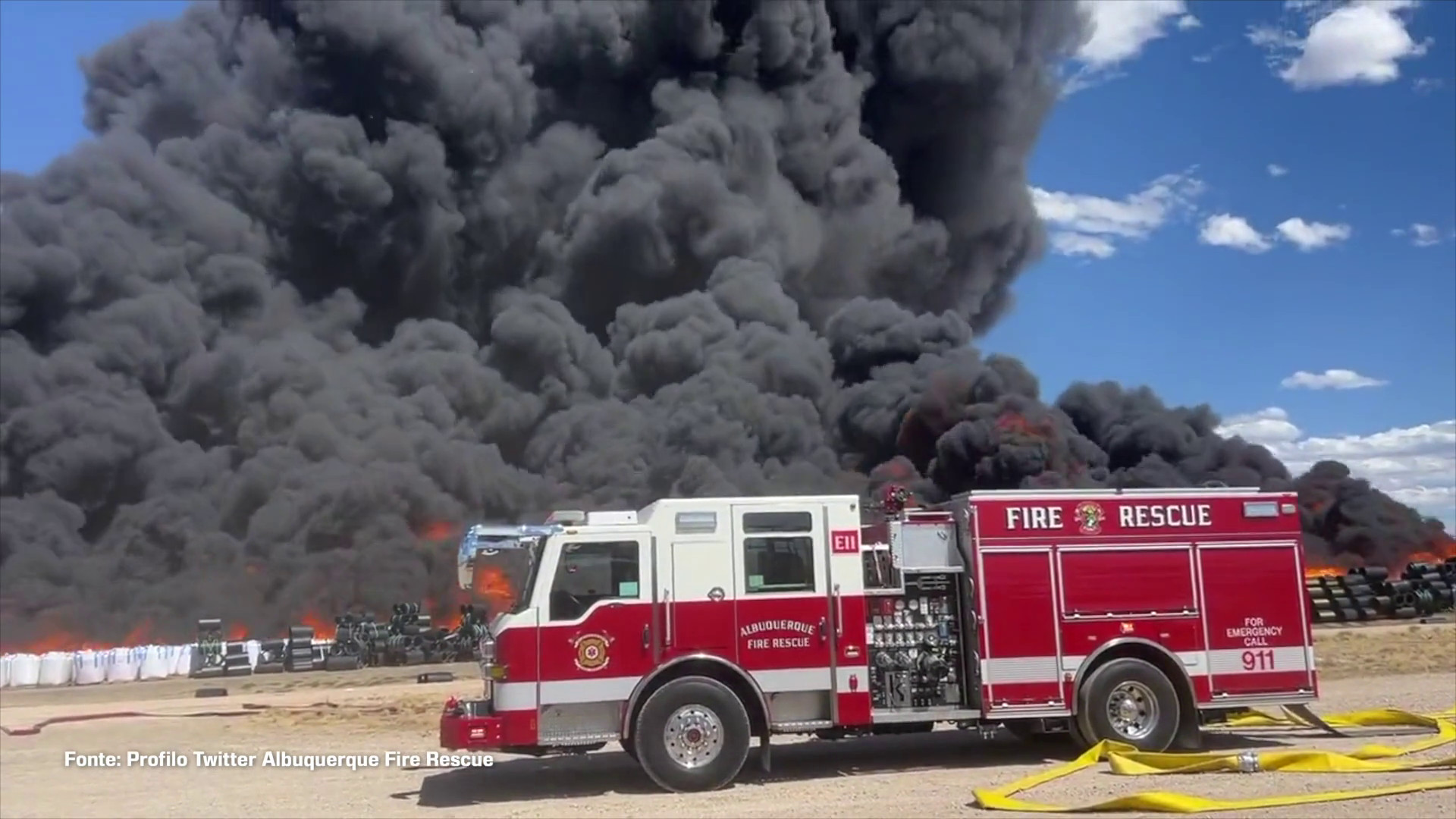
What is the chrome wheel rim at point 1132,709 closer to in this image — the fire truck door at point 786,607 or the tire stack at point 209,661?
the fire truck door at point 786,607

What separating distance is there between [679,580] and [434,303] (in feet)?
168

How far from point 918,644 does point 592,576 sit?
309 cm

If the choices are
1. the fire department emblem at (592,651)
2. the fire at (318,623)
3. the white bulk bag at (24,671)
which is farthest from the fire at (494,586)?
the fire at (318,623)

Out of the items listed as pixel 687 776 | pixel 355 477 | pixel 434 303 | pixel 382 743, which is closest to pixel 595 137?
pixel 434 303

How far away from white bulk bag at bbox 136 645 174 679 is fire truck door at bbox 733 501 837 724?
2327 centimetres

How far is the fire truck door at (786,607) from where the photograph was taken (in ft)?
37.0

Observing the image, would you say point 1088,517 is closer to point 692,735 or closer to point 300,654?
point 692,735

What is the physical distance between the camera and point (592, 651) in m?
11.1

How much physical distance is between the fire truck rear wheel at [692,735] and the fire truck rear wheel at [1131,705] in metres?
3.29

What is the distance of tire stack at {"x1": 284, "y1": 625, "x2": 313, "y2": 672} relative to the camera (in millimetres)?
30062

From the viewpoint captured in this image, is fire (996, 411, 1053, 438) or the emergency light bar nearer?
the emergency light bar

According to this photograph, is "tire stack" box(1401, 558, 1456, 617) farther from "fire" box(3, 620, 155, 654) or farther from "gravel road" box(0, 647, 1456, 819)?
"fire" box(3, 620, 155, 654)

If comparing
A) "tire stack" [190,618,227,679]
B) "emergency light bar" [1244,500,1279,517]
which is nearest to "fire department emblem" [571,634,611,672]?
"emergency light bar" [1244,500,1279,517]

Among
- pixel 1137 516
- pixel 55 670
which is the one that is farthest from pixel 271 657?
pixel 1137 516
